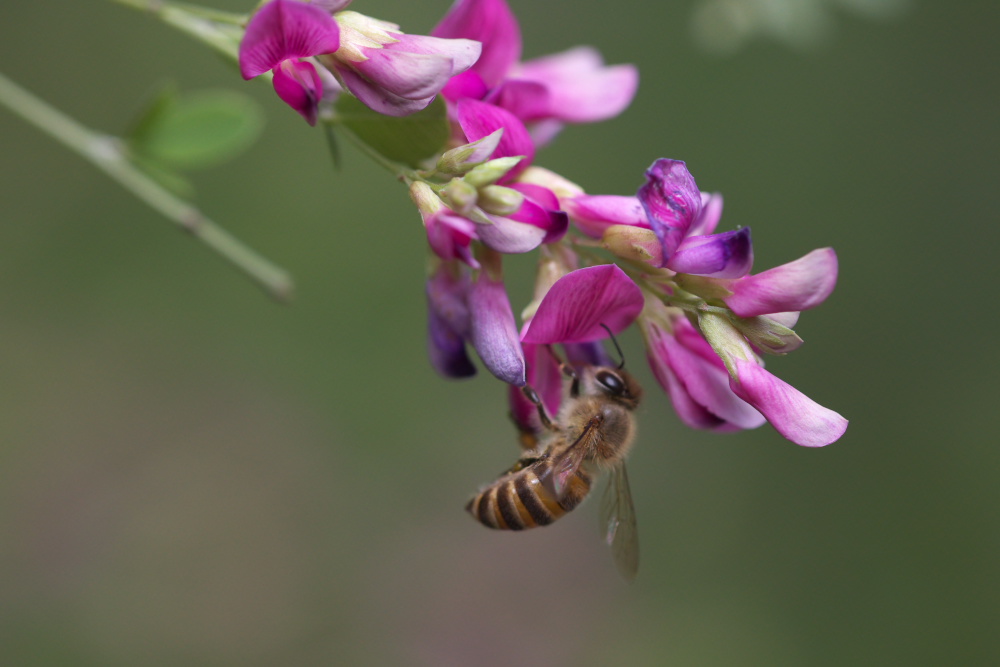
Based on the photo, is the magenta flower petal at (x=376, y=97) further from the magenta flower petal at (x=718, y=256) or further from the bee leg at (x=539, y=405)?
the bee leg at (x=539, y=405)

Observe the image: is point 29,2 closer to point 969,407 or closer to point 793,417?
point 793,417

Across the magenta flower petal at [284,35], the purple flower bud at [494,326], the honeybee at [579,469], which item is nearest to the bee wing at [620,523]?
the honeybee at [579,469]

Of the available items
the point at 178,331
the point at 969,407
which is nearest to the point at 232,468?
the point at 178,331

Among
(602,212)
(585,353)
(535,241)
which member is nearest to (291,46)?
(535,241)

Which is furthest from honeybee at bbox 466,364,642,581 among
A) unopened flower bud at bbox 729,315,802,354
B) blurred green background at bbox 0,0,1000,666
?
blurred green background at bbox 0,0,1000,666

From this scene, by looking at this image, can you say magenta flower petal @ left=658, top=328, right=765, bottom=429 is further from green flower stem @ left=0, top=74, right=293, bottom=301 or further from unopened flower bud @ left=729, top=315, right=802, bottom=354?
green flower stem @ left=0, top=74, right=293, bottom=301
